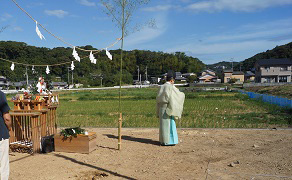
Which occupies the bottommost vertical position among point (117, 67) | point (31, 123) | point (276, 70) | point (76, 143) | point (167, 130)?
point (76, 143)

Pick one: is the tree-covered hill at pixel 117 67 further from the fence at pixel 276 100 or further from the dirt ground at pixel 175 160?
the dirt ground at pixel 175 160

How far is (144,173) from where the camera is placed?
489 cm

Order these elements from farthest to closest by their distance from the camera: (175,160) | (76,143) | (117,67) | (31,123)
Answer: (117,67) → (76,143) → (31,123) → (175,160)

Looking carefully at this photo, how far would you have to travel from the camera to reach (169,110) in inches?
266

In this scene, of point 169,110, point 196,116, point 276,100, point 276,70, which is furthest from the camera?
point 276,70

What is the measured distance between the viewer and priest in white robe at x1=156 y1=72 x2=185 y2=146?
677 centimetres

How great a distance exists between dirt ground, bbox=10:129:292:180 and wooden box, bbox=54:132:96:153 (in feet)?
0.46

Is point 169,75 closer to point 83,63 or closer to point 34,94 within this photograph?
point 34,94

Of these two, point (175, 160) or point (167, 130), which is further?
point (167, 130)

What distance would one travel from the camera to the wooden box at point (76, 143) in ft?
20.4

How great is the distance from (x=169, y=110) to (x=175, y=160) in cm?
146

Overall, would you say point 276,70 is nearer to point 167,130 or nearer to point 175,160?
point 167,130

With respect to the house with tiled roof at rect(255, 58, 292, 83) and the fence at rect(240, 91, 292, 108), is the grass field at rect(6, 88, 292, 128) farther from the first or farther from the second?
the house with tiled roof at rect(255, 58, 292, 83)

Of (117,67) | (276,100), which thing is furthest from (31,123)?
(117,67)
